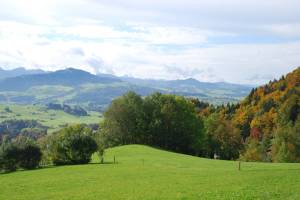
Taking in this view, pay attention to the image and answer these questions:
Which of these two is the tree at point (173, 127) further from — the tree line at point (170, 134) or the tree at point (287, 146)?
the tree at point (287, 146)

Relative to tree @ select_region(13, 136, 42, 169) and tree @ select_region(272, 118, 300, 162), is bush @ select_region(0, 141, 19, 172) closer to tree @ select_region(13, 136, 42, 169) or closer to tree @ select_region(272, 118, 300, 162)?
tree @ select_region(13, 136, 42, 169)

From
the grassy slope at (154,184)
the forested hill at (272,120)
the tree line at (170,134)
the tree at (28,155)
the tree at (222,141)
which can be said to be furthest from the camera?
the tree at (222,141)

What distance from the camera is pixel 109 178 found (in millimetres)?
47812

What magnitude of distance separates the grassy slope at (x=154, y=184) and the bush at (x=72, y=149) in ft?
33.9

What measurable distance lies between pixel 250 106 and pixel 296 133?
233ft

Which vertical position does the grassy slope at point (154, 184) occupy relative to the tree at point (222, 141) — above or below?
above

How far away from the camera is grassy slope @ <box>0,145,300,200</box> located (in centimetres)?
3356

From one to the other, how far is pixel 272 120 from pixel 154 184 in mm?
107048

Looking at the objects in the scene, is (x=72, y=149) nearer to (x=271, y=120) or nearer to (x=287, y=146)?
(x=287, y=146)

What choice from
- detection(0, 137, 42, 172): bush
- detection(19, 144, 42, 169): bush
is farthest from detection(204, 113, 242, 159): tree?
detection(0, 137, 42, 172): bush

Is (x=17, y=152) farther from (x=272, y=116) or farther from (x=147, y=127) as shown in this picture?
(x=272, y=116)

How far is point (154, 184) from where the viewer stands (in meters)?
41.0

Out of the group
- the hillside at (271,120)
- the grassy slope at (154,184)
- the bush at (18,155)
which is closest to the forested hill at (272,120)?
the hillside at (271,120)

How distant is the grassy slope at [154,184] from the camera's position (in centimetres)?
3356
